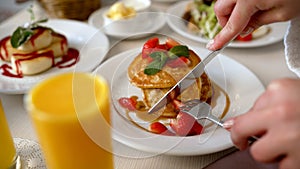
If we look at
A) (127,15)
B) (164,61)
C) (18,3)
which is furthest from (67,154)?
(18,3)

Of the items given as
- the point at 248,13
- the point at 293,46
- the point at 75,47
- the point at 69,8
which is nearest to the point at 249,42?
the point at 293,46

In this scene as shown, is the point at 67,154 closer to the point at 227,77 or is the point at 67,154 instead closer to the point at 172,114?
the point at 172,114

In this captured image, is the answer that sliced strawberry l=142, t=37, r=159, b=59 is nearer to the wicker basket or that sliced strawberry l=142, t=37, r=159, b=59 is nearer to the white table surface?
the white table surface

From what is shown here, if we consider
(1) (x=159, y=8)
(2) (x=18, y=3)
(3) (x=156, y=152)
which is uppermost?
(3) (x=156, y=152)

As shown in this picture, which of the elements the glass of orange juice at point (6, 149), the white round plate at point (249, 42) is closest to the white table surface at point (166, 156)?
the white round plate at point (249, 42)

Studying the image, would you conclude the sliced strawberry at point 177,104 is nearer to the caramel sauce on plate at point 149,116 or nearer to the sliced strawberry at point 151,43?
the caramel sauce on plate at point 149,116

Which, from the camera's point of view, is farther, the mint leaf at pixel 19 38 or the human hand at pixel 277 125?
the mint leaf at pixel 19 38
